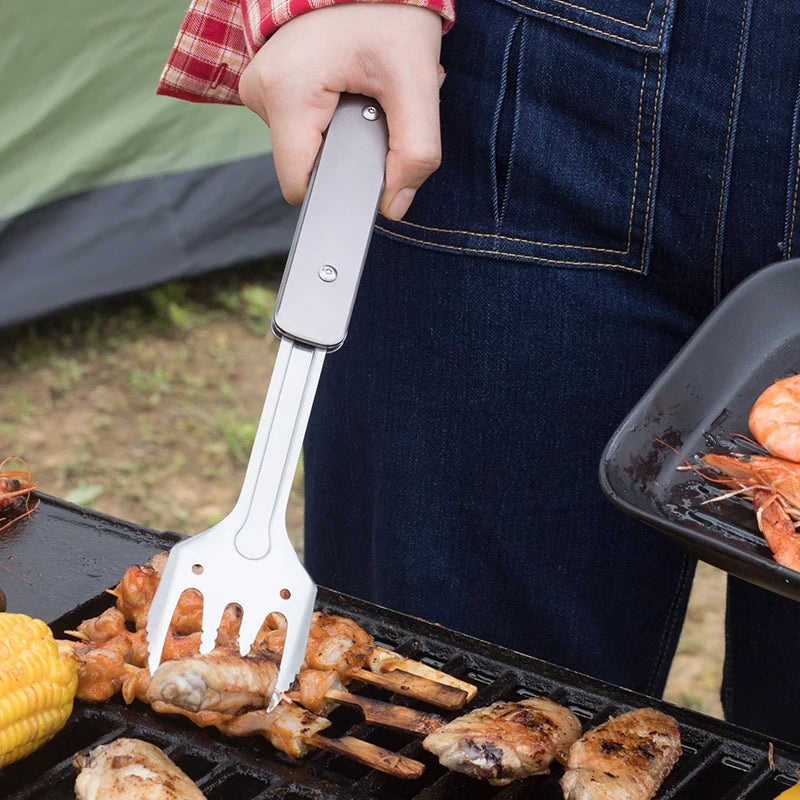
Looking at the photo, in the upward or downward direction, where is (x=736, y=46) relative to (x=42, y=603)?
upward

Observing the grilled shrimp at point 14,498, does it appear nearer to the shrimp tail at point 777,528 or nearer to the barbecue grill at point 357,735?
the barbecue grill at point 357,735

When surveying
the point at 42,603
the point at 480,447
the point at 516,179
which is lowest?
the point at 42,603

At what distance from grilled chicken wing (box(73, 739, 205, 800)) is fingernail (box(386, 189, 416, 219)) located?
0.89m

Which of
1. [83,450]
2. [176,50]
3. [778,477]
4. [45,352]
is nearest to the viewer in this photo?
[778,477]

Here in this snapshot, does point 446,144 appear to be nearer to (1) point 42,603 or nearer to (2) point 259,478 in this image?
(2) point 259,478

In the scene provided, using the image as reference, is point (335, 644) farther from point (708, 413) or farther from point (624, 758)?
point (708, 413)

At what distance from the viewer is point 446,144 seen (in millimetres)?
2234

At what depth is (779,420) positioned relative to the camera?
177 cm

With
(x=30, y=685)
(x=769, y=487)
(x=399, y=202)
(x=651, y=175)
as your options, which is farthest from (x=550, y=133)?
(x=30, y=685)

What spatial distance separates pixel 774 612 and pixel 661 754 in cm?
82

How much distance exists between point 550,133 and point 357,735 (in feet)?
3.71

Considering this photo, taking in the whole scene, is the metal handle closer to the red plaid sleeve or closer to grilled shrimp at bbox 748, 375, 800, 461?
the red plaid sleeve

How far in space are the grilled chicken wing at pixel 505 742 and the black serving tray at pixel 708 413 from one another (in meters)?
0.35

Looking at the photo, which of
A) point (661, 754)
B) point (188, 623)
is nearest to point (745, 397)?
point (661, 754)
